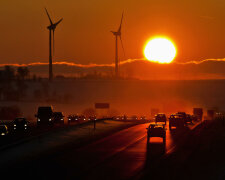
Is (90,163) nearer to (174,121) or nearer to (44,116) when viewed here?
(44,116)

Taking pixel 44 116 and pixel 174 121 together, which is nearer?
pixel 44 116

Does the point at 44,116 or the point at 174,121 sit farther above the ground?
the point at 44,116

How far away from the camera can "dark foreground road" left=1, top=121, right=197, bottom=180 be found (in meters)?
29.2

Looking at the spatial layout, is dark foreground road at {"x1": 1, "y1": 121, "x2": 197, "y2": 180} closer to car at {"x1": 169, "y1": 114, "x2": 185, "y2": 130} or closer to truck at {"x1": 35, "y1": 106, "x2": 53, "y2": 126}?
truck at {"x1": 35, "y1": 106, "x2": 53, "y2": 126}

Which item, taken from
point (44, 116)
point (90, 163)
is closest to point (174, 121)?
point (44, 116)

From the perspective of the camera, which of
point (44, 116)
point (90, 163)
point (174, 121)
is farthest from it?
point (174, 121)

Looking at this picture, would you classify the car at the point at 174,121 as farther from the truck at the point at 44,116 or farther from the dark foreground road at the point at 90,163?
the dark foreground road at the point at 90,163

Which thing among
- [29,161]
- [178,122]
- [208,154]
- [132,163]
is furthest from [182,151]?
[178,122]

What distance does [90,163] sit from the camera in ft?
115

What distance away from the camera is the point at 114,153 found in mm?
42625

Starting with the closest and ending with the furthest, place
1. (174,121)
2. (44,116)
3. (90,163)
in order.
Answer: (90,163)
(44,116)
(174,121)

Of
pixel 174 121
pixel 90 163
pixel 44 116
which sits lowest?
pixel 90 163

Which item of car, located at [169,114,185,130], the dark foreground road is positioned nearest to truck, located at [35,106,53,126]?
car, located at [169,114,185,130]

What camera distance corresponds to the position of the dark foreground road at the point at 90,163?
29.2 meters
